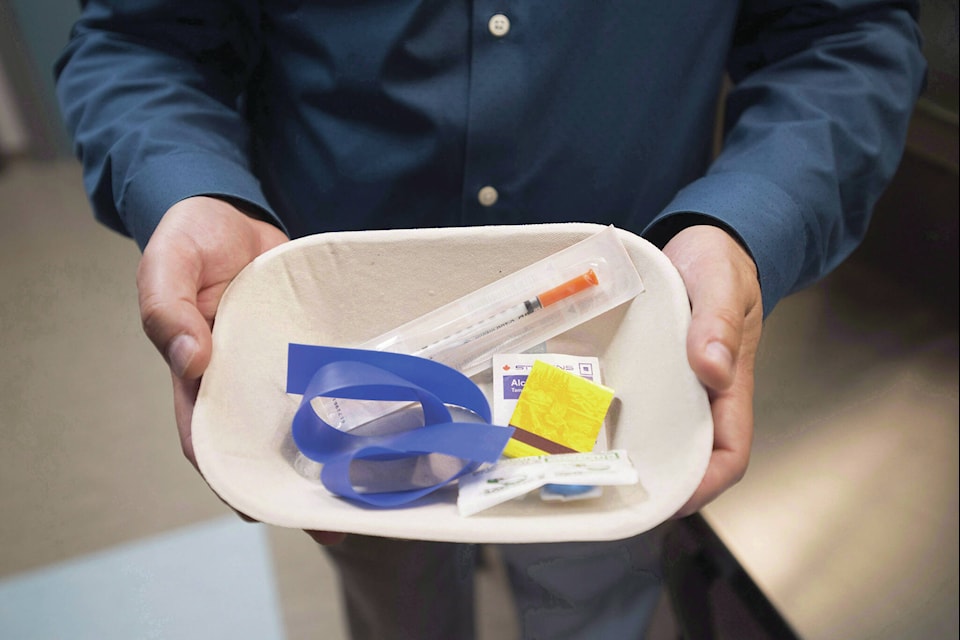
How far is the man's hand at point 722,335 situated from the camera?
13.3 inches

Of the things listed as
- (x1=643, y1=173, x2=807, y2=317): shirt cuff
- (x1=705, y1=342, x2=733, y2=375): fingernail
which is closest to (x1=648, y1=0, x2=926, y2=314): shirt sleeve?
(x1=643, y1=173, x2=807, y2=317): shirt cuff

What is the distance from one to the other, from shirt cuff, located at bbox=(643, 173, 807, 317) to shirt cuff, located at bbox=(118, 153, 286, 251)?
0.26 meters

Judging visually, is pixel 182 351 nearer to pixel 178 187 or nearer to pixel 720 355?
pixel 178 187

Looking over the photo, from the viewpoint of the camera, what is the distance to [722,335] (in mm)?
341

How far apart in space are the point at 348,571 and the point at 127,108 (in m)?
0.34

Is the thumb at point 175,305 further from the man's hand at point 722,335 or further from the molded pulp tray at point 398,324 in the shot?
the man's hand at point 722,335

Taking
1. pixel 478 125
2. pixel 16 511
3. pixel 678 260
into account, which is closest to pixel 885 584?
pixel 678 260

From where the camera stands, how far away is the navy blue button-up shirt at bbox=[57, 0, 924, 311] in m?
0.45

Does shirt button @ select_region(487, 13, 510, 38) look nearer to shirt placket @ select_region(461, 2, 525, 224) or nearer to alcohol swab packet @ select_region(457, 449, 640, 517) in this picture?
shirt placket @ select_region(461, 2, 525, 224)

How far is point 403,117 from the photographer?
1.57 feet

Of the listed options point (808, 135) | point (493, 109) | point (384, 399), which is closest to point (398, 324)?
point (384, 399)

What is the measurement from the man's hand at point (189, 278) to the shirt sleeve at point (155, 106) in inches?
1.0

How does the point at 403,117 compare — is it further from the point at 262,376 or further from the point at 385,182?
the point at 262,376

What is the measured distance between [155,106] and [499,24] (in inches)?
9.4
